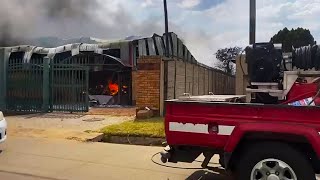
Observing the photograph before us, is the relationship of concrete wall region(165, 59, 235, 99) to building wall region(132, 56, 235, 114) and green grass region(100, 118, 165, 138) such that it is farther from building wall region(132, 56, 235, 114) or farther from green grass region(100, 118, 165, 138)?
green grass region(100, 118, 165, 138)

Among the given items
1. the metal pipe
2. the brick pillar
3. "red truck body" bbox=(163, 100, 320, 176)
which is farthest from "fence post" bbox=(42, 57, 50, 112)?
"red truck body" bbox=(163, 100, 320, 176)

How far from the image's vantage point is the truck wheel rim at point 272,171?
478 cm

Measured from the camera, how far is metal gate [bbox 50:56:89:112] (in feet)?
51.7

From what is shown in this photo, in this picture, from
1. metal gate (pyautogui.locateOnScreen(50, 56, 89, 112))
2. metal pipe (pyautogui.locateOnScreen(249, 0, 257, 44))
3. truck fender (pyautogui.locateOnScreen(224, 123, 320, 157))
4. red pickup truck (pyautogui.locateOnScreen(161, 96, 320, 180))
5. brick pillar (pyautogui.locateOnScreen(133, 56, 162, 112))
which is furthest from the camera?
metal gate (pyautogui.locateOnScreen(50, 56, 89, 112))

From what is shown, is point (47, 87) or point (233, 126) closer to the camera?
point (233, 126)

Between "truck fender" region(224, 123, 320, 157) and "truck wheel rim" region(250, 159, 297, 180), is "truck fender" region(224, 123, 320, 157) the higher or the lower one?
the higher one

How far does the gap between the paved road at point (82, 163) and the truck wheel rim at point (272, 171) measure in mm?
1065

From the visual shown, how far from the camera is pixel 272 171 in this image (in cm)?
482

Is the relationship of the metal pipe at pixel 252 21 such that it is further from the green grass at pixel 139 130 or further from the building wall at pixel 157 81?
the green grass at pixel 139 130

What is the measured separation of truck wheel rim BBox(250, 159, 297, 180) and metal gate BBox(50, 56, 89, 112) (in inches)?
445

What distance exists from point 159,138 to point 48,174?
3.46 metres

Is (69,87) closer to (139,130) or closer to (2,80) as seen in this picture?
(2,80)

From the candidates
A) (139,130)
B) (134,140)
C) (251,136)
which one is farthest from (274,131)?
(139,130)

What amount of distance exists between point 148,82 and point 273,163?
909 centimetres
